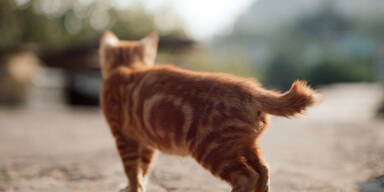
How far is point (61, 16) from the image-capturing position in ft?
37.4

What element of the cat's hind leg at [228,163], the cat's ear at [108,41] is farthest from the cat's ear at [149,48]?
A: the cat's hind leg at [228,163]

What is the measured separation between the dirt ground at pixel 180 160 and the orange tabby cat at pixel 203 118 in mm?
224

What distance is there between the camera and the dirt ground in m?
2.13

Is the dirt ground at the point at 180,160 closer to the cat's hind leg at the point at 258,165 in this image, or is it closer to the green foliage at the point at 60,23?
the cat's hind leg at the point at 258,165

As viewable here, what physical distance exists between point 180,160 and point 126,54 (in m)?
1.06

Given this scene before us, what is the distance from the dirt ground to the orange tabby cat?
224mm

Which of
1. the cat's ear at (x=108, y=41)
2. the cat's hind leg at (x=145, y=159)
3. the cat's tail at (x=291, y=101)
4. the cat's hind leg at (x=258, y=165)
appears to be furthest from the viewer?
the cat's ear at (x=108, y=41)

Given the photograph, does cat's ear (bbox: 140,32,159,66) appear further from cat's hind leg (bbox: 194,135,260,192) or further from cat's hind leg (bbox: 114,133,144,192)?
cat's hind leg (bbox: 194,135,260,192)

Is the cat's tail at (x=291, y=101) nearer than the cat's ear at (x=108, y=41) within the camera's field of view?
Yes

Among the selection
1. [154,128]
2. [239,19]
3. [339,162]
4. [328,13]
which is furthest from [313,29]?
[154,128]

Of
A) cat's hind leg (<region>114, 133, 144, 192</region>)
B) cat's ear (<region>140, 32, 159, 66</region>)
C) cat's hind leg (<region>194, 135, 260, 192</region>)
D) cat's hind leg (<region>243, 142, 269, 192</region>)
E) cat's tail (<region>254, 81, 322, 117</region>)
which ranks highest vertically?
cat's ear (<region>140, 32, 159, 66</region>)

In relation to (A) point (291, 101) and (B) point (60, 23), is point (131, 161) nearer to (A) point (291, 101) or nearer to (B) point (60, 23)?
(A) point (291, 101)

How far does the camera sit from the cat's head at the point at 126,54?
2.27 meters

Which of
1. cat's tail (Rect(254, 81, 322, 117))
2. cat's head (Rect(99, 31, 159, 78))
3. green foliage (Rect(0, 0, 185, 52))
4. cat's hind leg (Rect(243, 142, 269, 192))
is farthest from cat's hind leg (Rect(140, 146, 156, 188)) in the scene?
green foliage (Rect(0, 0, 185, 52))
